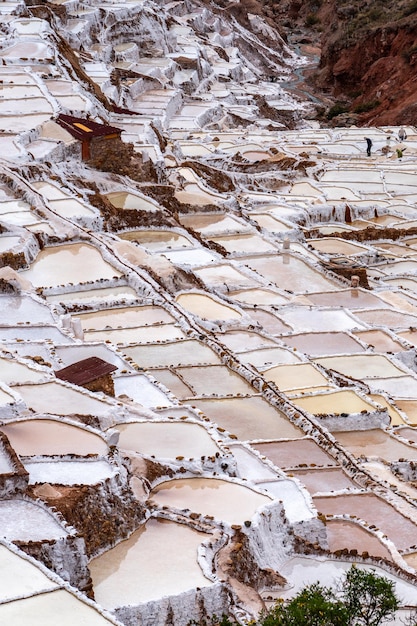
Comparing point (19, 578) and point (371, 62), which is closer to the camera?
point (19, 578)

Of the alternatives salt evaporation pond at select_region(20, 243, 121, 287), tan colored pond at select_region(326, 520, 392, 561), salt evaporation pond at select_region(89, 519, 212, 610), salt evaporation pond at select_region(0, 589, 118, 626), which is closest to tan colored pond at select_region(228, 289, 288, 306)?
salt evaporation pond at select_region(20, 243, 121, 287)

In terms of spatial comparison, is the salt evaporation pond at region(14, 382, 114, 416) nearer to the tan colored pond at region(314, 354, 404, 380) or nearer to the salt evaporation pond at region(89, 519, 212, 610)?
the salt evaporation pond at region(89, 519, 212, 610)

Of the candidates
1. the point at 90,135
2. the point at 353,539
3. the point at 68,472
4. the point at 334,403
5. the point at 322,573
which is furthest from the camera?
the point at 90,135

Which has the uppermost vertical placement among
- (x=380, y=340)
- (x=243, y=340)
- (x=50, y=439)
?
(x=50, y=439)

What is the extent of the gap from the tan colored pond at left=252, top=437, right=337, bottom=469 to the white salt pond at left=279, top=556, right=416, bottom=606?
96.2 inches

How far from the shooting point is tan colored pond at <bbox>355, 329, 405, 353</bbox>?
1930 centimetres

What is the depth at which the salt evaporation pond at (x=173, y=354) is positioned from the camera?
16500 mm

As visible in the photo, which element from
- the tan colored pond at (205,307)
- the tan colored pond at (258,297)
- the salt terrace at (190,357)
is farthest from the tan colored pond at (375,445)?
the tan colored pond at (258,297)

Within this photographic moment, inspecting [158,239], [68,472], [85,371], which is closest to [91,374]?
[85,371]

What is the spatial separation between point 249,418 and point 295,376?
7.19 feet

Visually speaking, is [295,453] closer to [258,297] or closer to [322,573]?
[322,573]

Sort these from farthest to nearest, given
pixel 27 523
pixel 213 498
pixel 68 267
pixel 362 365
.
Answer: pixel 68 267 → pixel 362 365 → pixel 213 498 → pixel 27 523

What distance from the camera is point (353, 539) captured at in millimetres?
11734

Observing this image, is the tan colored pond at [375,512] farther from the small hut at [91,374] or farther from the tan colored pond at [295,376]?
the tan colored pond at [295,376]
